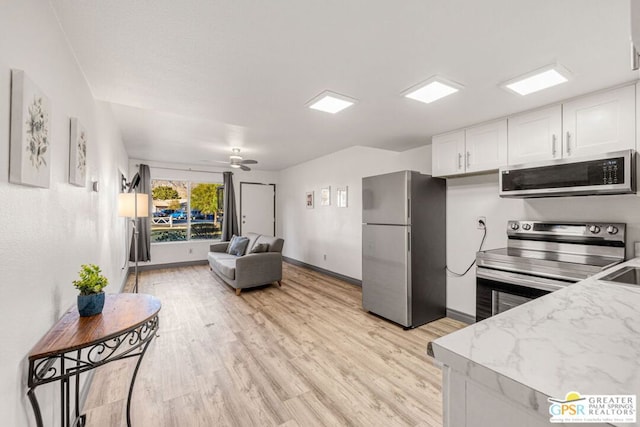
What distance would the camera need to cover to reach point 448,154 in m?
3.20

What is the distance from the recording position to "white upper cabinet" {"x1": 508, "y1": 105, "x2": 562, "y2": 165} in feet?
7.79

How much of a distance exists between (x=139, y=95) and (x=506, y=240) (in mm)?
A: 3828

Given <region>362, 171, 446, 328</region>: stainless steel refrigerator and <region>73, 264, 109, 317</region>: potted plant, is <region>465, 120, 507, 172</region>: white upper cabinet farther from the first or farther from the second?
<region>73, 264, 109, 317</region>: potted plant

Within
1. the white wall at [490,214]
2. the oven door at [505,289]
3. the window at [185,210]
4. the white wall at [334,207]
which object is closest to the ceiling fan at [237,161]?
the white wall at [334,207]

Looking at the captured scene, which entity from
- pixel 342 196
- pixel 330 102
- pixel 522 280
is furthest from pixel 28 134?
pixel 342 196

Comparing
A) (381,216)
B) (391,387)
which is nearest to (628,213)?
(381,216)

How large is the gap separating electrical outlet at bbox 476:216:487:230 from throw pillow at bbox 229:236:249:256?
407cm

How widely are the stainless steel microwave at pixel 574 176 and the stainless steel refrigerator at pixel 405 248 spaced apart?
0.87 meters

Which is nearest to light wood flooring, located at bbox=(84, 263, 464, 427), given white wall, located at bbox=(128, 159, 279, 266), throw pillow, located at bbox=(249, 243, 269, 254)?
throw pillow, located at bbox=(249, 243, 269, 254)

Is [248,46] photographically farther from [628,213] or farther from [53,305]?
[628,213]

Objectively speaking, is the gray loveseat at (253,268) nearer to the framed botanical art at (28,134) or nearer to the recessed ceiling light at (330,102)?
the recessed ceiling light at (330,102)

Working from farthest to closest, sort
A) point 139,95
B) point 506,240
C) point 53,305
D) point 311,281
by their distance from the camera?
1. point 311,281
2. point 506,240
3. point 139,95
4. point 53,305

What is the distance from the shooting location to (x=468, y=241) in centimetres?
333

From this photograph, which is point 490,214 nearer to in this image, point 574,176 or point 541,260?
point 541,260
